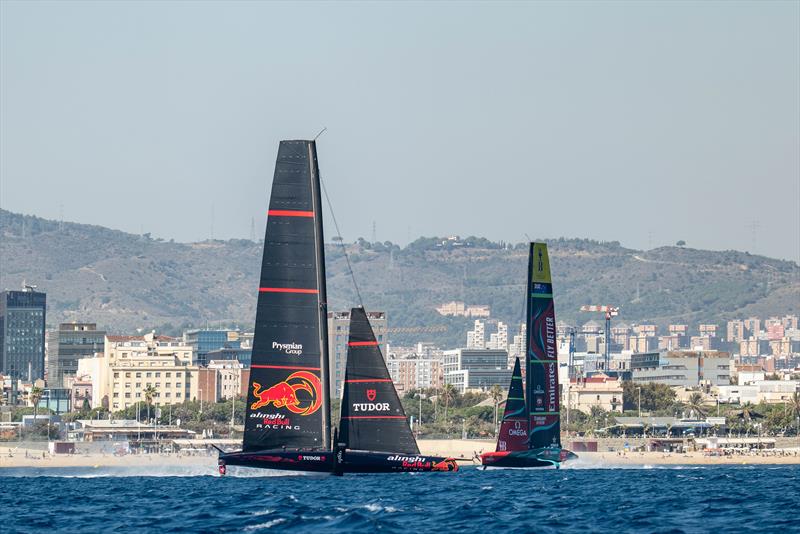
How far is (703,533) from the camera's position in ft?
170

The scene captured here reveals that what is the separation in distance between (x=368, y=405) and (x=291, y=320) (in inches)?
212

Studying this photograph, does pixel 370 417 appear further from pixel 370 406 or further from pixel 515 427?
pixel 515 427

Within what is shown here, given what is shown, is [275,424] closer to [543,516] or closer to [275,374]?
[275,374]

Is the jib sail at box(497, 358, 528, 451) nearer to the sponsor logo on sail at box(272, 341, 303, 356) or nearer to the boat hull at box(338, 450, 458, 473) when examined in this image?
the boat hull at box(338, 450, 458, 473)

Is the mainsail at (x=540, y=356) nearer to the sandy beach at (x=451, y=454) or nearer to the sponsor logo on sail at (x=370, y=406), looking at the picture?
the sponsor logo on sail at (x=370, y=406)

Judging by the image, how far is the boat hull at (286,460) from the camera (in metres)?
70.6

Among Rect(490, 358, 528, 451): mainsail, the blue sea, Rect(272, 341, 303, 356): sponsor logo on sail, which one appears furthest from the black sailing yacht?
Rect(490, 358, 528, 451): mainsail

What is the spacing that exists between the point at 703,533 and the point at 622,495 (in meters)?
19.9

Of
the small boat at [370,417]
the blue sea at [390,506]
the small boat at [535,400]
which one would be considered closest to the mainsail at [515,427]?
the small boat at [535,400]

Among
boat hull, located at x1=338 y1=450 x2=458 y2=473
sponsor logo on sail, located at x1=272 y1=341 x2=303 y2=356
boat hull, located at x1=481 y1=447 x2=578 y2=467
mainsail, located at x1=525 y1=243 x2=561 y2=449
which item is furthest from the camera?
mainsail, located at x1=525 y1=243 x2=561 y2=449

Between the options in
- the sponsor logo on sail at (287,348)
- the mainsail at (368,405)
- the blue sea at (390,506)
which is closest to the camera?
the blue sea at (390,506)

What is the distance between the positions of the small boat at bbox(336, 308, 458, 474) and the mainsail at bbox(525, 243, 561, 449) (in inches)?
1087

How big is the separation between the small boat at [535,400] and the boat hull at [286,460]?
2980 centimetres

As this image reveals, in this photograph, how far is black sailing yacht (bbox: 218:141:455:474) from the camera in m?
70.4
